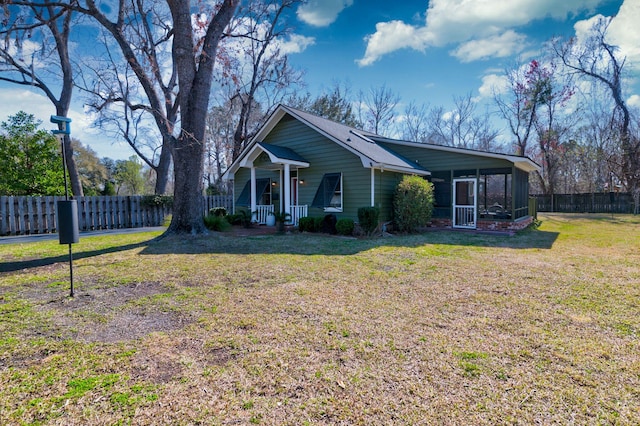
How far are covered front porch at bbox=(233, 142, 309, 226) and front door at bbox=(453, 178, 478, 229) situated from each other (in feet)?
21.3

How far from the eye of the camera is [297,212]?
1333 cm

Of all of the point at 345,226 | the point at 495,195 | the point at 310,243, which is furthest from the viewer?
the point at 495,195

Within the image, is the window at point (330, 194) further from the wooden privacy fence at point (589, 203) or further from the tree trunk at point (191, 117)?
the wooden privacy fence at point (589, 203)

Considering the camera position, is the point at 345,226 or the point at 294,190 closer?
the point at 345,226

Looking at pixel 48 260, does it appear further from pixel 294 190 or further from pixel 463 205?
pixel 463 205

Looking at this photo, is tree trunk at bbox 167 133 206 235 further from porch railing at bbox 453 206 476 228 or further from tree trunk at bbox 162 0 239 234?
porch railing at bbox 453 206 476 228

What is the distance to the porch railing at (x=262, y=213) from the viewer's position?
14484 mm

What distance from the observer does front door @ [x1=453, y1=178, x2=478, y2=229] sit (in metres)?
13.2

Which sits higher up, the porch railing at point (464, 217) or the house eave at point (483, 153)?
the house eave at point (483, 153)

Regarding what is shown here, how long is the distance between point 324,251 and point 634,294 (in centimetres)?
576

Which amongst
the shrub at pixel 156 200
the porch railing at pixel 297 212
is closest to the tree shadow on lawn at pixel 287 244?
the porch railing at pixel 297 212

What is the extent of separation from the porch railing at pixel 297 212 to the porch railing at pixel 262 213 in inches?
64.2

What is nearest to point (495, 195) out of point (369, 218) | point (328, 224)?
point (369, 218)

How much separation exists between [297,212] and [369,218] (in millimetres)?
3610
